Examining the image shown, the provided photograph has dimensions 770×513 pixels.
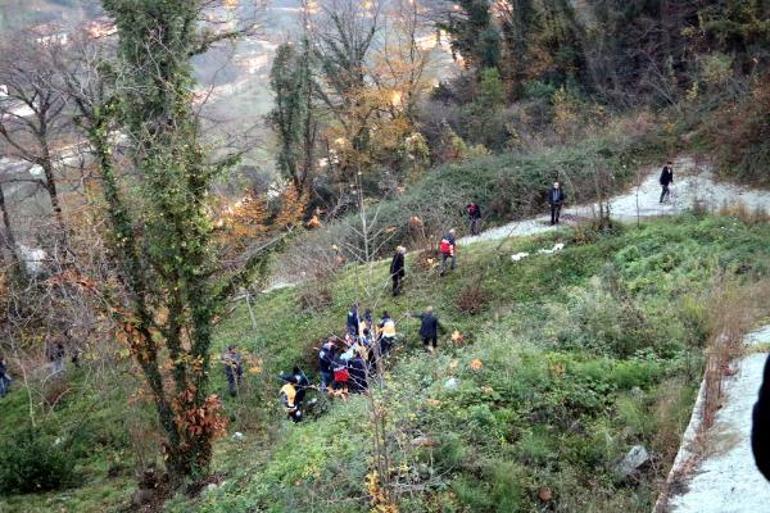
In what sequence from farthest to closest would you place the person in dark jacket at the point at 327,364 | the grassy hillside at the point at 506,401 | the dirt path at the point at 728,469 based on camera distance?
1. the person in dark jacket at the point at 327,364
2. the grassy hillside at the point at 506,401
3. the dirt path at the point at 728,469

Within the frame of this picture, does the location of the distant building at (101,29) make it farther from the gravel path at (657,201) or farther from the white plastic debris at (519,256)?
the white plastic debris at (519,256)

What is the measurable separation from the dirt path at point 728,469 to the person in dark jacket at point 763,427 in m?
2.93

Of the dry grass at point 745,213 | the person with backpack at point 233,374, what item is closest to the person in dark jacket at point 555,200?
the dry grass at point 745,213

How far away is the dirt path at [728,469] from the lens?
19.9 ft

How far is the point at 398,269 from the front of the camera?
17734 mm

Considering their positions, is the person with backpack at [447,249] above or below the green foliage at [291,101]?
below

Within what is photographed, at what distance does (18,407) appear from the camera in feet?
59.5

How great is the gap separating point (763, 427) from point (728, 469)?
11.8ft

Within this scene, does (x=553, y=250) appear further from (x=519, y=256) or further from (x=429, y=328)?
(x=429, y=328)

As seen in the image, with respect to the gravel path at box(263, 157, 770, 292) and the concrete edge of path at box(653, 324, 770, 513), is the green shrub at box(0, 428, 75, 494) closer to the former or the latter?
the gravel path at box(263, 157, 770, 292)

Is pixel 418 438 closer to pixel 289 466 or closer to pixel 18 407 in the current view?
pixel 289 466

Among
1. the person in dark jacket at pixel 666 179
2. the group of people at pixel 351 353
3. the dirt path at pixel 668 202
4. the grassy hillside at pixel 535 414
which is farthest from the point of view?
the person in dark jacket at pixel 666 179

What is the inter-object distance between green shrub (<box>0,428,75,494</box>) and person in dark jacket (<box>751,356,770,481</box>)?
1312 cm

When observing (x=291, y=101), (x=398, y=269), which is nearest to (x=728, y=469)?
(x=398, y=269)
